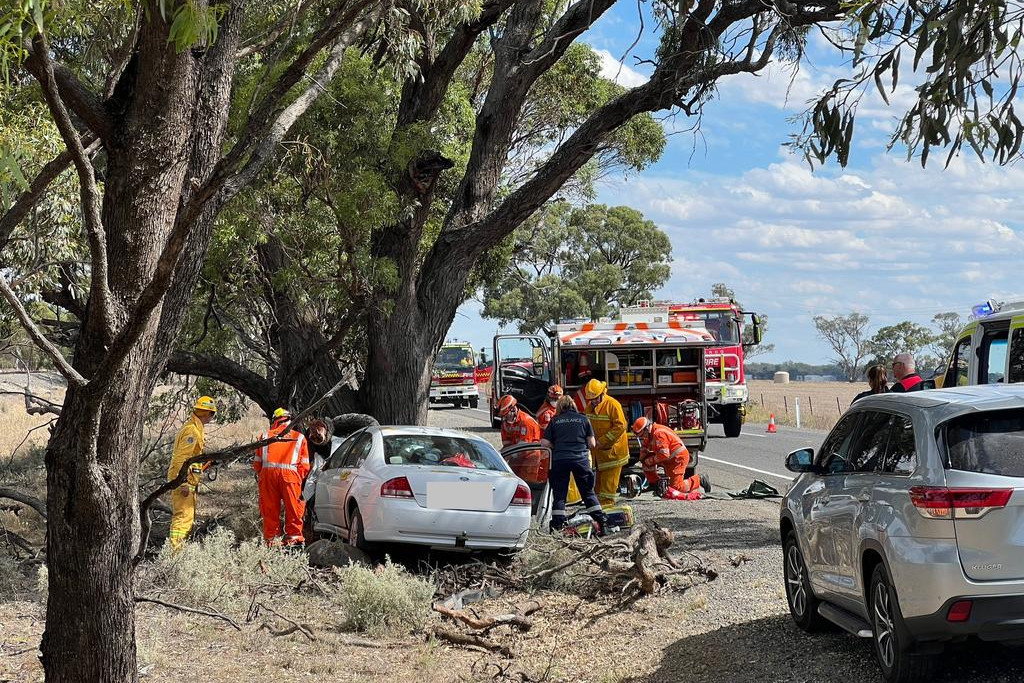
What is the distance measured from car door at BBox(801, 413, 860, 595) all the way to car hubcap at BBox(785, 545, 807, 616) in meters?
0.26

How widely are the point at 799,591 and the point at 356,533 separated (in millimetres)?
4735

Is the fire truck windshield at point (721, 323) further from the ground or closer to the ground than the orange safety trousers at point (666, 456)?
further from the ground

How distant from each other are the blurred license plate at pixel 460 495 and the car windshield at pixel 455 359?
121 feet

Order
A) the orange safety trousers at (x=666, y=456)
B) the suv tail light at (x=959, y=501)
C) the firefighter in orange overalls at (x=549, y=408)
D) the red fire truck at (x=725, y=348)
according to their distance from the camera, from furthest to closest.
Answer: the red fire truck at (x=725, y=348), the firefighter in orange overalls at (x=549, y=408), the orange safety trousers at (x=666, y=456), the suv tail light at (x=959, y=501)

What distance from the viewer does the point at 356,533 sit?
36.4 feet

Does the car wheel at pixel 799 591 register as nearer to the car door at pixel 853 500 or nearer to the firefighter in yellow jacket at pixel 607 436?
the car door at pixel 853 500

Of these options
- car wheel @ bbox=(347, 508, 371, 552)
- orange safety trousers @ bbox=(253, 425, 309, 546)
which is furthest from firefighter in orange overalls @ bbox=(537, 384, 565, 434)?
car wheel @ bbox=(347, 508, 371, 552)

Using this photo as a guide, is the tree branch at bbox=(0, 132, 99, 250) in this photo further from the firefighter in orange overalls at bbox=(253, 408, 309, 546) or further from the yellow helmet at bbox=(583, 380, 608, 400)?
the yellow helmet at bbox=(583, 380, 608, 400)

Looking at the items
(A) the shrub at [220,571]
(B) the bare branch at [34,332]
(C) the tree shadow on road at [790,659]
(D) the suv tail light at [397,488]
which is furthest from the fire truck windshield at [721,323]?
(B) the bare branch at [34,332]

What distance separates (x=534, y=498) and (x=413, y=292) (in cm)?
361

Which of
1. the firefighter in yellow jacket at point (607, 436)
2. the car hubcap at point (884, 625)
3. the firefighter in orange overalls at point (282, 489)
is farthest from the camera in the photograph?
the firefighter in yellow jacket at point (607, 436)

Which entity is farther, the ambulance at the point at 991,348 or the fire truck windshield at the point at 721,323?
the fire truck windshield at the point at 721,323

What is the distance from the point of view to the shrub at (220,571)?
9.04 m

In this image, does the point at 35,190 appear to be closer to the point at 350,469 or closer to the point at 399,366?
the point at 350,469
